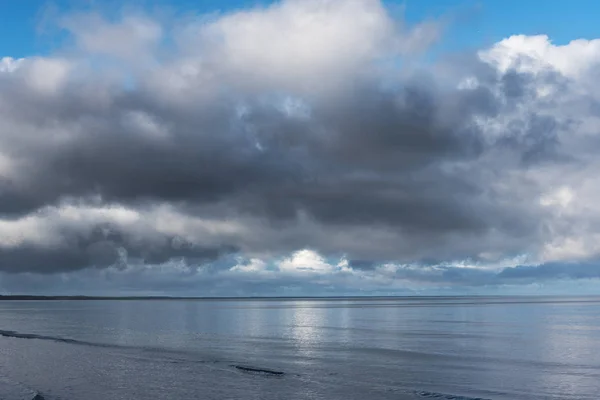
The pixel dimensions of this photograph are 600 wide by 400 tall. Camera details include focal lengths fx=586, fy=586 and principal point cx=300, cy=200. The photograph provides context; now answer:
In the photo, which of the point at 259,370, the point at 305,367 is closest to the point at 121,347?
the point at 259,370

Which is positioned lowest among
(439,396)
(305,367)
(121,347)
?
(121,347)

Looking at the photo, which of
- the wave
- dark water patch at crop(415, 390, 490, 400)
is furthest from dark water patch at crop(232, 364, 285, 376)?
dark water patch at crop(415, 390, 490, 400)

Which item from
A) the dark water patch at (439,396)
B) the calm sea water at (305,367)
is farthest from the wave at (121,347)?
the dark water patch at (439,396)

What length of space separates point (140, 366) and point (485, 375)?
28970 millimetres

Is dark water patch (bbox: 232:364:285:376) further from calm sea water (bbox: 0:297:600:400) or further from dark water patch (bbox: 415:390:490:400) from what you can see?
dark water patch (bbox: 415:390:490:400)

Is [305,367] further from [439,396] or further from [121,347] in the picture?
[121,347]

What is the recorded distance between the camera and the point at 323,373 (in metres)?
46.8

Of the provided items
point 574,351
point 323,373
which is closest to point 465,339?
point 574,351

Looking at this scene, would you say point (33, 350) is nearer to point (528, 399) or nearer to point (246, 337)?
point (246, 337)

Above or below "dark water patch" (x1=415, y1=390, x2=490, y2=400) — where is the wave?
below

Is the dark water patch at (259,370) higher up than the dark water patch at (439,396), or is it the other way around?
the dark water patch at (439,396)

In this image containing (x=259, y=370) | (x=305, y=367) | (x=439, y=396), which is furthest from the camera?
(x=305, y=367)

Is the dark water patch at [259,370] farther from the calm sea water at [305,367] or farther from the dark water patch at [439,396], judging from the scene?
the dark water patch at [439,396]

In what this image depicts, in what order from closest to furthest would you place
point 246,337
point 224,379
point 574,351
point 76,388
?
point 76,388, point 224,379, point 574,351, point 246,337
